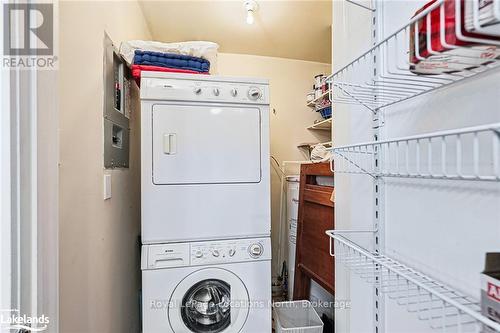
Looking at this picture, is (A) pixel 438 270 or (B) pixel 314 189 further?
(B) pixel 314 189

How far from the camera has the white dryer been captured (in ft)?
4.54

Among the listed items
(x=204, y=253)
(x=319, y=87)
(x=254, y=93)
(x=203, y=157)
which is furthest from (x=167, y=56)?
(x=319, y=87)

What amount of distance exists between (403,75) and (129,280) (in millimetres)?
1925

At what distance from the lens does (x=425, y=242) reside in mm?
669

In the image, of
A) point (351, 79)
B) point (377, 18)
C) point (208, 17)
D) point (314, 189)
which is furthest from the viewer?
point (208, 17)

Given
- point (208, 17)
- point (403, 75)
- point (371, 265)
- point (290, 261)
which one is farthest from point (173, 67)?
point (290, 261)

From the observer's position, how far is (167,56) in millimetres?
1695

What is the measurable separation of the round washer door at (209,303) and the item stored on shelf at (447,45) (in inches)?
52.1

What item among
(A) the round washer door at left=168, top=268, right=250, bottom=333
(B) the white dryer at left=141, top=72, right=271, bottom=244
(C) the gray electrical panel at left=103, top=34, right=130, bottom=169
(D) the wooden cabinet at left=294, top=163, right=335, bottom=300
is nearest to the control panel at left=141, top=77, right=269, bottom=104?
(B) the white dryer at left=141, top=72, right=271, bottom=244

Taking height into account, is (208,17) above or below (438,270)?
above

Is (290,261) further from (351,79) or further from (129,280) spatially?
(351,79)

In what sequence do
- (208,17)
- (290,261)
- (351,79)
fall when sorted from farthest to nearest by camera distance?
(290,261), (208,17), (351,79)

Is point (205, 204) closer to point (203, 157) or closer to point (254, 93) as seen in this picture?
point (203, 157)

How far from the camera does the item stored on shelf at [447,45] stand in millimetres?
417
